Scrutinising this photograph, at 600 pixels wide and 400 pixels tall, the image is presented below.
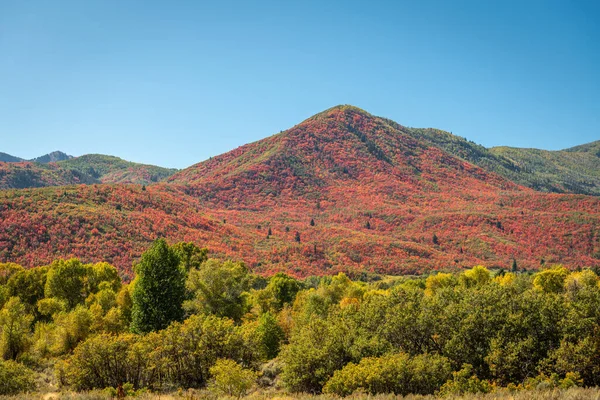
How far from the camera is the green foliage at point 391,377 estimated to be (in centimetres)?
2527

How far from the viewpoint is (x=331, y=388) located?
2570 centimetres

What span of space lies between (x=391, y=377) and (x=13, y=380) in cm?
2709

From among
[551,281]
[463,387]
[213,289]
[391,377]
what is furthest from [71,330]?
[551,281]

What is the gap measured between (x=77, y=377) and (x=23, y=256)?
3482 inches

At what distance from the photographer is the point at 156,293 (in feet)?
144

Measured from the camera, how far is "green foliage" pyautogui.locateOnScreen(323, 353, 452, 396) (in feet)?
82.9

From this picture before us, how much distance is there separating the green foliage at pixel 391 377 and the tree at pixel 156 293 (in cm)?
2379

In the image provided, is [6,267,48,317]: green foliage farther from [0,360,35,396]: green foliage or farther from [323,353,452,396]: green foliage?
[323,353,452,396]: green foliage

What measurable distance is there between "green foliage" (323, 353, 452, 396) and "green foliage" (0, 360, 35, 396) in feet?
73.4

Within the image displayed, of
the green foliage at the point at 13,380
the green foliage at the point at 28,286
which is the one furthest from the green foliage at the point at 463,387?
the green foliage at the point at 28,286

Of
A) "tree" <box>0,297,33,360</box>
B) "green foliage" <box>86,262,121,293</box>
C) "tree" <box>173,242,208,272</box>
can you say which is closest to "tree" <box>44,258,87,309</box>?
"green foliage" <box>86,262,121,293</box>

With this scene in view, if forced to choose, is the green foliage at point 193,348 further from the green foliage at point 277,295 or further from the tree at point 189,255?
the green foliage at point 277,295

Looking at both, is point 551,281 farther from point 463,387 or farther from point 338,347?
point 463,387

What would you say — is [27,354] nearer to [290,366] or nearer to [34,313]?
[34,313]
